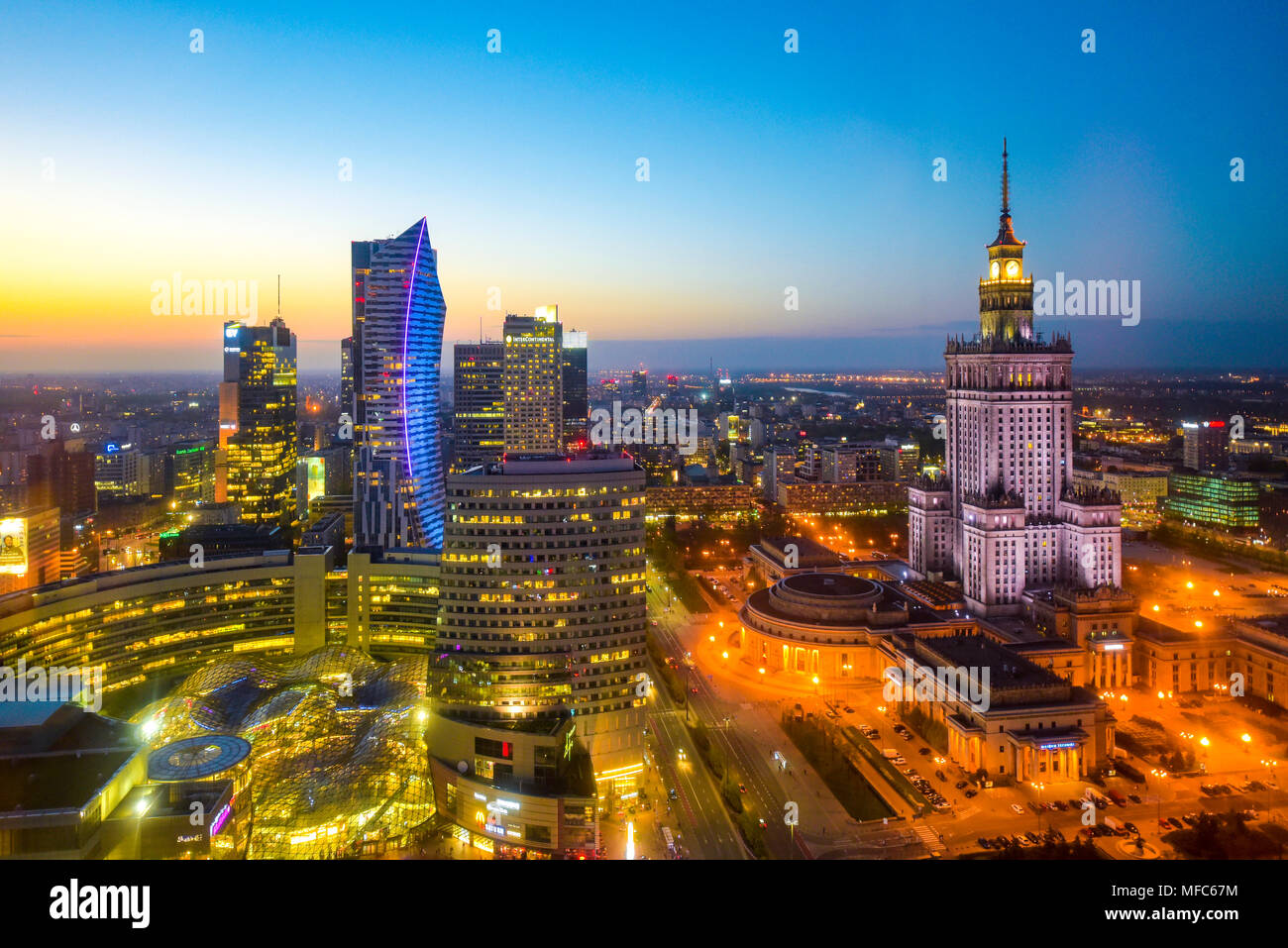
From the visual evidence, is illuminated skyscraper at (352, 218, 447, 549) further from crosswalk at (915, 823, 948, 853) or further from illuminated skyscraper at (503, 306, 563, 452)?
crosswalk at (915, 823, 948, 853)

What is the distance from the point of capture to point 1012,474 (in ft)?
84.3

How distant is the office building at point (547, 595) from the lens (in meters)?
16.0

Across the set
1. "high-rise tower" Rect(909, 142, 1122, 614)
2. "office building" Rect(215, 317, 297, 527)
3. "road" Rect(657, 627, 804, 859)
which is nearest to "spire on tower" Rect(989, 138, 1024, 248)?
"high-rise tower" Rect(909, 142, 1122, 614)

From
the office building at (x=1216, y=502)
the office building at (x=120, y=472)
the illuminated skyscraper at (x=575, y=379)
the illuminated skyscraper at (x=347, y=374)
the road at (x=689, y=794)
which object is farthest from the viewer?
the illuminated skyscraper at (x=575, y=379)

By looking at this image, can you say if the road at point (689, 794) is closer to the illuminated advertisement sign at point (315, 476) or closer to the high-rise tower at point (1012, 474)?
the high-rise tower at point (1012, 474)

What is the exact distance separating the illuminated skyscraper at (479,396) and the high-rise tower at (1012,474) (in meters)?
28.9

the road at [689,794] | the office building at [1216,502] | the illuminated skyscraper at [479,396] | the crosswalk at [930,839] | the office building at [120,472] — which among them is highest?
the illuminated skyscraper at [479,396]

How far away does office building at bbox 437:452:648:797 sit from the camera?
16.0m

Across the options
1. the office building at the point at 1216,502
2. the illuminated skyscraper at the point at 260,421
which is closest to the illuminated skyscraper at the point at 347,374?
the illuminated skyscraper at the point at 260,421

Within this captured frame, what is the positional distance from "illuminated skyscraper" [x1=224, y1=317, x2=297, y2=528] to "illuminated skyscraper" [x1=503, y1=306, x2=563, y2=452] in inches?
465
